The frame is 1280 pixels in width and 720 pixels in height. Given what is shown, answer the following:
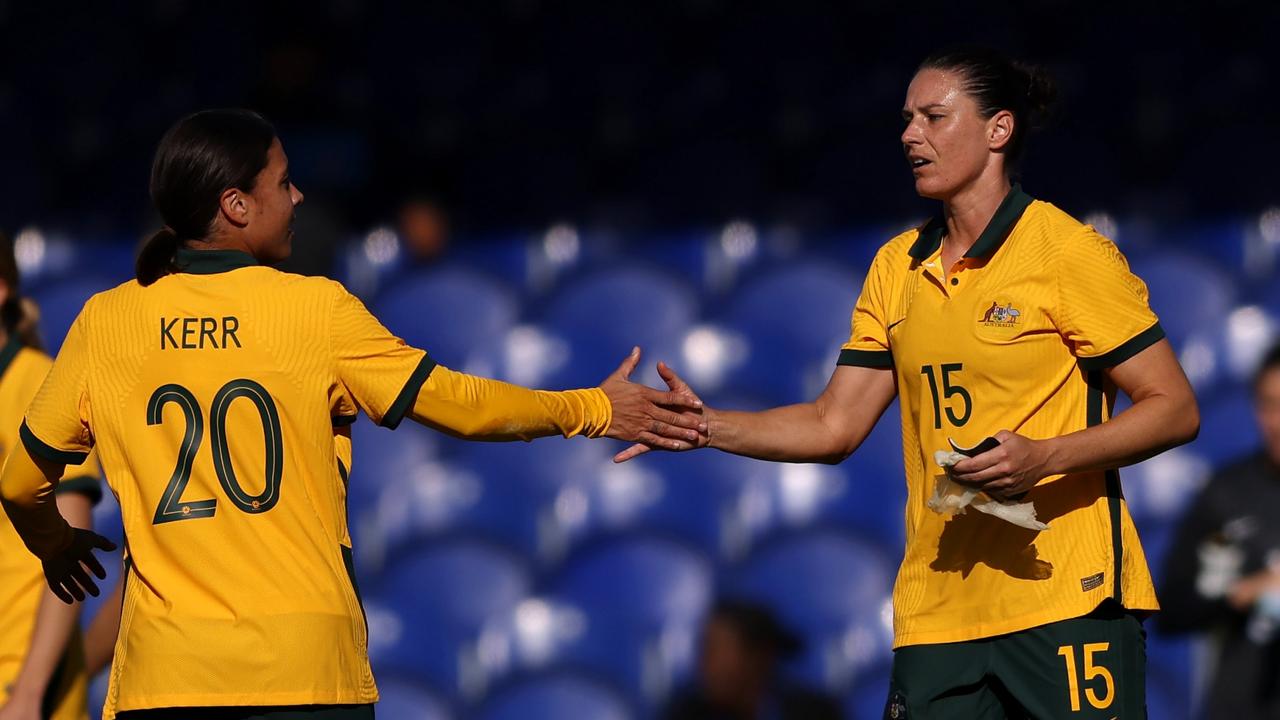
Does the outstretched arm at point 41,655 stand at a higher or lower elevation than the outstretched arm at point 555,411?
lower

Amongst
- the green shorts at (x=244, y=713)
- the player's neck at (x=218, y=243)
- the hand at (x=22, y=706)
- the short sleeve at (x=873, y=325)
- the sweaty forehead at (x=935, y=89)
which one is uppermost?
the sweaty forehead at (x=935, y=89)

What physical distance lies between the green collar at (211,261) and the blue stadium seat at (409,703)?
276 cm

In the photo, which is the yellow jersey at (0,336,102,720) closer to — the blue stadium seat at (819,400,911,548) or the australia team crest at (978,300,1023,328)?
the australia team crest at (978,300,1023,328)

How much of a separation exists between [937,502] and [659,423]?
66 centimetres

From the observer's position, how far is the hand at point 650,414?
10.4 ft

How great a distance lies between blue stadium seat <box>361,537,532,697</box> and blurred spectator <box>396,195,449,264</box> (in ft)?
4.82

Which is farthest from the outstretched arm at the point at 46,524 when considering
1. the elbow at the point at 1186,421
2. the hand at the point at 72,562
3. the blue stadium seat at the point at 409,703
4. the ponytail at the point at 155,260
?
the blue stadium seat at the point at 409,703

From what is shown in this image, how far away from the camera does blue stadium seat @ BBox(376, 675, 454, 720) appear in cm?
521

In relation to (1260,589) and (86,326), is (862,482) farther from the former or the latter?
(86,326)

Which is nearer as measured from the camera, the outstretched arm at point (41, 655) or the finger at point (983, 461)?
the finger at point (983, 461)

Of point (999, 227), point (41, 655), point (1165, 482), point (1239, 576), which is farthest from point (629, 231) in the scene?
point (999, 227)

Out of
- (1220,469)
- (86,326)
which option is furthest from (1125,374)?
(1220,469)

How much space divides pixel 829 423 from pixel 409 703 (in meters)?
2.41

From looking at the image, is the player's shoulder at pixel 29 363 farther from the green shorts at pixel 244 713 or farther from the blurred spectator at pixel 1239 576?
the blurred spectator at pixel 1239 576
